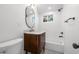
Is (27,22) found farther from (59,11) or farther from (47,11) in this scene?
(59,11)

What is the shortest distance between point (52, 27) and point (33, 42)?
42cm

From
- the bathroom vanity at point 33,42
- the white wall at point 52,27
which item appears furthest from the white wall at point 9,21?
the white wall at point 52,27

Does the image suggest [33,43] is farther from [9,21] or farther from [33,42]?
[9,21]

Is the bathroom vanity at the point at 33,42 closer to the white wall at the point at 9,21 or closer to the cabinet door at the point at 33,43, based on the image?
the cabinet door at the point at 33,43

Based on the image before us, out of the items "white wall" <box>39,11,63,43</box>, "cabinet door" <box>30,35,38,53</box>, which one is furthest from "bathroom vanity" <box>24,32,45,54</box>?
"white wall" <box>39,11,63,43</box>

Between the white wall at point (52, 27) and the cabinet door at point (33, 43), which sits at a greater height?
the white wall at point (52, 27)

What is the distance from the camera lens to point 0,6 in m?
0.76

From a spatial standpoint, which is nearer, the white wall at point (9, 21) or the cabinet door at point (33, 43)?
the white wall at point (9, 21)

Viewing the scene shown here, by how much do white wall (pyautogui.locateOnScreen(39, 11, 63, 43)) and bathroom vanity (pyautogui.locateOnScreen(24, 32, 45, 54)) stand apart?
0.47 feet

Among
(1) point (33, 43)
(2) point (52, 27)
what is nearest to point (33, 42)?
(1) point (33, 43)

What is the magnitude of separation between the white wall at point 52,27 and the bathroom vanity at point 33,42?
143 mm

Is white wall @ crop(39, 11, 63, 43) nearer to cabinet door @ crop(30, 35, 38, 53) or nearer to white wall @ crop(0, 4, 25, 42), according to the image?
cabinet door @ crop(30, 35, 38, 53)

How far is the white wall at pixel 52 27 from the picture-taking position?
1182 millimetres
